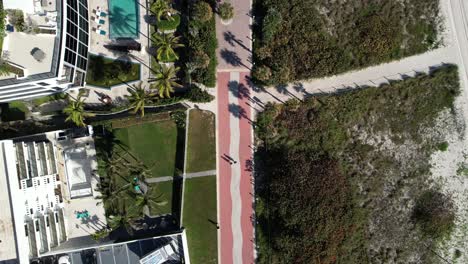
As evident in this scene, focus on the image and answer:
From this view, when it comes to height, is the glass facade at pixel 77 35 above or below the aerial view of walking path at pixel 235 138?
above

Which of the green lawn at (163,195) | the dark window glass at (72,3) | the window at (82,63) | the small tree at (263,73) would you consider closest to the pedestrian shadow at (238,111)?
the small tree at (263,73)

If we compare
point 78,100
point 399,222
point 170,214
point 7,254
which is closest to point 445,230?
point 399,222

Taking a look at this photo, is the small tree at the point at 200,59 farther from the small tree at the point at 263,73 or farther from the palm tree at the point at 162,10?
the small tree at the point at 263,73

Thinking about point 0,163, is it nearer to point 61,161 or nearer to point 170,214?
point 61,161

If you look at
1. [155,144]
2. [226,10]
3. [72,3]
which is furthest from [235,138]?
[72,3]

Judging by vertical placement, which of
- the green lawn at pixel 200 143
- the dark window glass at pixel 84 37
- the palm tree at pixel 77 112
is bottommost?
the green lawn at pixel 200 143

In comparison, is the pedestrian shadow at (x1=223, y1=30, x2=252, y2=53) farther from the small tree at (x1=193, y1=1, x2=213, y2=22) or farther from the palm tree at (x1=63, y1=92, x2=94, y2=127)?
the palm tree at (x1=63, y1=92, x2=94, y2=127)
